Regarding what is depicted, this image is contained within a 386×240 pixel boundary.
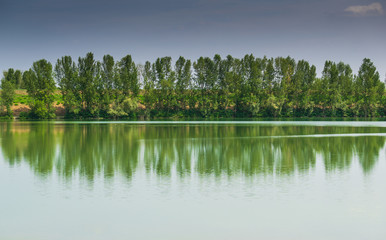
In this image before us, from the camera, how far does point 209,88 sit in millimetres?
98125

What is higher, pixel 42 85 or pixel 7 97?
pixel 42 85

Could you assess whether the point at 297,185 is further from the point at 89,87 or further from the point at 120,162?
the point at 89,87

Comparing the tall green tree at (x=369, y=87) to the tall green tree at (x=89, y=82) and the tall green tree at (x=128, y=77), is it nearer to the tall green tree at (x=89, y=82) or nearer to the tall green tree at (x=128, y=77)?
the tall green tree at (x=128, y=77)

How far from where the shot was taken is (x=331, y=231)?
821 cm

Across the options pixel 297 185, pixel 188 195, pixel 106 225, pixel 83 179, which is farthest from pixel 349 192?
pixel 83 179

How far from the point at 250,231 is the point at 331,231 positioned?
1.68 meters

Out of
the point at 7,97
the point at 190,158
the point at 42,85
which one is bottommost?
the point at 190,158

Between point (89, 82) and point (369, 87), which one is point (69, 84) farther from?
point (369, 87)

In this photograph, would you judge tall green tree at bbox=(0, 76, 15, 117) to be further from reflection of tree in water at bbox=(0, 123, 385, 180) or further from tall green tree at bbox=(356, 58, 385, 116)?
tall green tree at bbox=(356, 58, 385, 116)

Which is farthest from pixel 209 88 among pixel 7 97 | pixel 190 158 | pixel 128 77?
pixel 190 158

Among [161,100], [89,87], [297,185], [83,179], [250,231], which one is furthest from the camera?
[161,100]

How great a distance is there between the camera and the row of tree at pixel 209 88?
90.5m

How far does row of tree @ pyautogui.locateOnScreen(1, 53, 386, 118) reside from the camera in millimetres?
90500

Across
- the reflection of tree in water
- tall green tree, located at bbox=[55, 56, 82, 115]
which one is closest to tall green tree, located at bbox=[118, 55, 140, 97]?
tall green tree, located at bbox=[55, 56, 82, 115]
